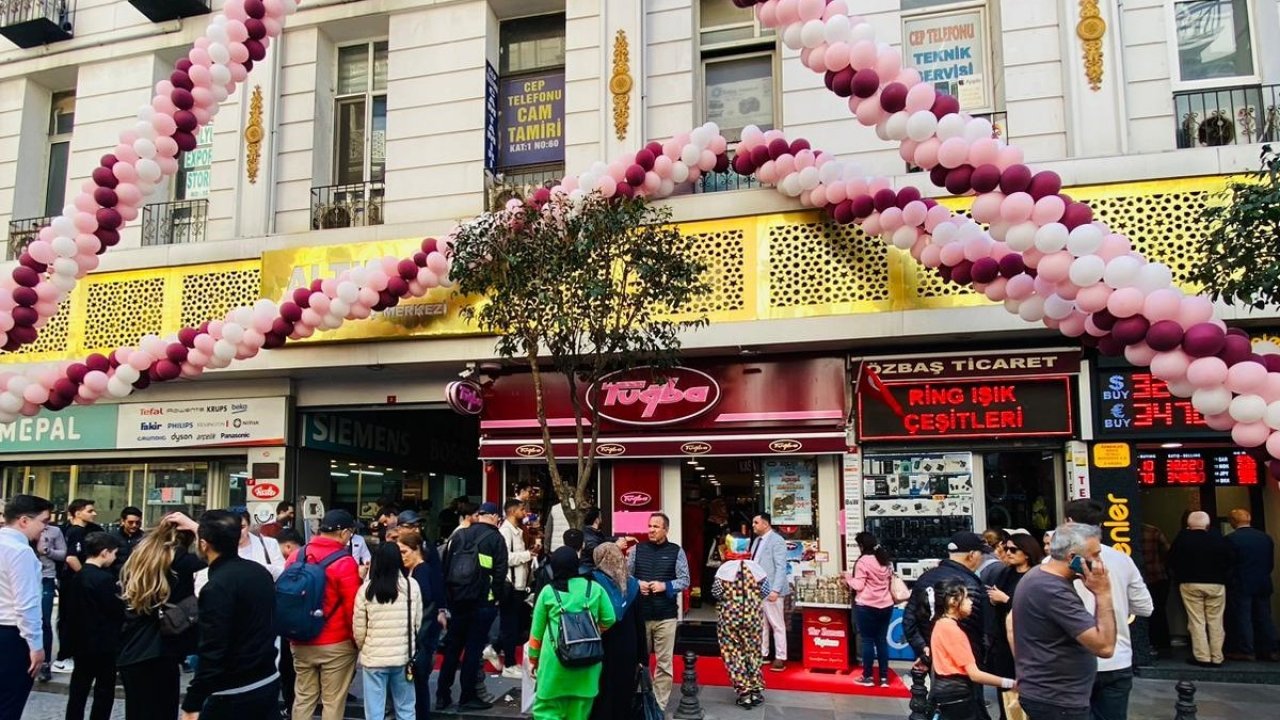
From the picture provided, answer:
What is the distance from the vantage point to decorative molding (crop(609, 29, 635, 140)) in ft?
40.8

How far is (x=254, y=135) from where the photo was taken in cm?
1407

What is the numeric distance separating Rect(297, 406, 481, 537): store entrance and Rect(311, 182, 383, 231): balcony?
116 inches

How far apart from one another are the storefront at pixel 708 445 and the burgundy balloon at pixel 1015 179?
3683 mm

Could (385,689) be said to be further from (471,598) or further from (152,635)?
(152,635)

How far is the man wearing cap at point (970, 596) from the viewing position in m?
6.81

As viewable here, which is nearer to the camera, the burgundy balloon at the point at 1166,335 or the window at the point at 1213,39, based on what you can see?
the burgundy balloon at the point at 1166,335

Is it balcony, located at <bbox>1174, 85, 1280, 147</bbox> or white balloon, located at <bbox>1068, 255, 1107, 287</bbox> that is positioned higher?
balcony, located at <bbox>1174, 85, 1280, 147</bbox>

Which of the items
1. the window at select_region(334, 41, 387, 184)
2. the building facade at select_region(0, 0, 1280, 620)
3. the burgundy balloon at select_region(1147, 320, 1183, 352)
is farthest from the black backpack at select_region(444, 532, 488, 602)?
the window at select_region(334, 41, 387, 184)

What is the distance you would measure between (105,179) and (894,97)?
9773 mm

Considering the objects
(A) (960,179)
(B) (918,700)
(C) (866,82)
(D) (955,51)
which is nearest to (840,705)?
(B) (918,700)

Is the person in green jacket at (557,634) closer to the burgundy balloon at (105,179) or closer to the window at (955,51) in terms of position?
the window at (955,51)

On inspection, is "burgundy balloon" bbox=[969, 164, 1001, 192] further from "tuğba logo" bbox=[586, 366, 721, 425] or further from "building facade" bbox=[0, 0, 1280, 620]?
"tuğba logo" bbox=[586, 366, 721, 425]

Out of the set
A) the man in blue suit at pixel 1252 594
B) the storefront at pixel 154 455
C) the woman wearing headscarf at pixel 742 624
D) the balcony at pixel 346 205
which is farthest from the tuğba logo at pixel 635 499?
the man in blue suit at pixel 1252 594

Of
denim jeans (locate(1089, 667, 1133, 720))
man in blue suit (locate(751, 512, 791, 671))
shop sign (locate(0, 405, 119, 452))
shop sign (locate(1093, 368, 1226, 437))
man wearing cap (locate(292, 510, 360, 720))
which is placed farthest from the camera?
shop sign (locate(0, 405, 119, 452))
